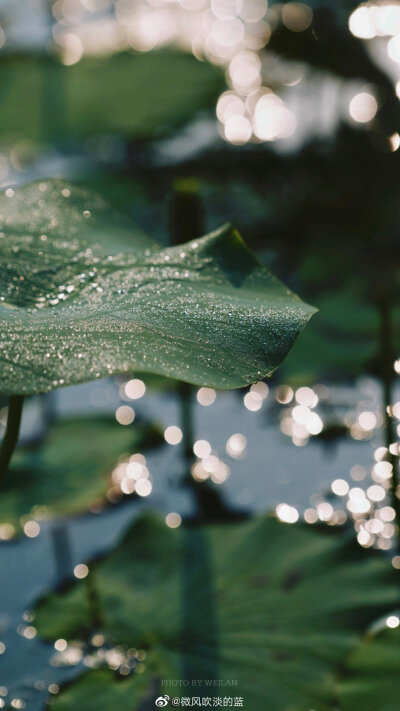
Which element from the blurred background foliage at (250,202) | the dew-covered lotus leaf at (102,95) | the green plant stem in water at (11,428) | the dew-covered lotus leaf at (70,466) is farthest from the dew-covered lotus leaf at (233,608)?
the dew-covered lotus leaf at (102,95)

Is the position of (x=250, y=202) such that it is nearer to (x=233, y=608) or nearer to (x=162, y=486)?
(x=162, y=486)

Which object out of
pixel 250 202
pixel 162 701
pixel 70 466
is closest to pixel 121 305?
pixel 162 701

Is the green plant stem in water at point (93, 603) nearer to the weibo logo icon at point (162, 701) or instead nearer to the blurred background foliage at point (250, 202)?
the blurred background foliage at point (250, 202)

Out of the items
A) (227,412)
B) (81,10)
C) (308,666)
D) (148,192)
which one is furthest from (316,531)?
(81,10)

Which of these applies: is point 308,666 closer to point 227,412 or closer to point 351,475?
point 351,475

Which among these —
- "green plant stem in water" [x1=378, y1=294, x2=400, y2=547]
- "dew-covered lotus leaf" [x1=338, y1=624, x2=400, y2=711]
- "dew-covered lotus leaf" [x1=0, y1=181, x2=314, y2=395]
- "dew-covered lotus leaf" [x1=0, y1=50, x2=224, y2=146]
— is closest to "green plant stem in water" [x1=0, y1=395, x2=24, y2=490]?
"dew-covered lotus leaf" [x1=0, y1=181, x2=314, y2=395]
